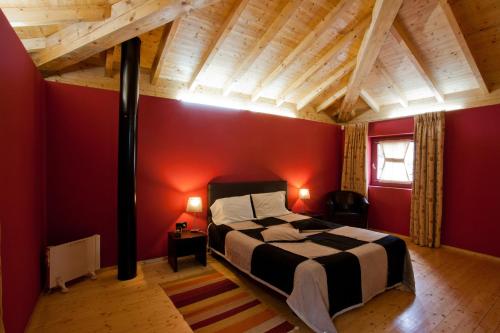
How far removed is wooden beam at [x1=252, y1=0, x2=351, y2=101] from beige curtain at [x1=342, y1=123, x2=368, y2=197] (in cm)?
243

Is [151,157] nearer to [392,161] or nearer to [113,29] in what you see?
[113,29]

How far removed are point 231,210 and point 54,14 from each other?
289 centimetres

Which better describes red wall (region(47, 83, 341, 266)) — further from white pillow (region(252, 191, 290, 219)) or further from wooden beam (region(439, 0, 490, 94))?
wooden beam (region(439, 0, 490, 94))

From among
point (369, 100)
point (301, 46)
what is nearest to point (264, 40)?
point (301, 46)

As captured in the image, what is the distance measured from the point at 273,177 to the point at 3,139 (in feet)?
12.5

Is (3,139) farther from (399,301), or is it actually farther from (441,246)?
(441,246)

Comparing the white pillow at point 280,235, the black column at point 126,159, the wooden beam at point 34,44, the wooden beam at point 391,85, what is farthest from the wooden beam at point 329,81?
the wooden beam at point 34,44

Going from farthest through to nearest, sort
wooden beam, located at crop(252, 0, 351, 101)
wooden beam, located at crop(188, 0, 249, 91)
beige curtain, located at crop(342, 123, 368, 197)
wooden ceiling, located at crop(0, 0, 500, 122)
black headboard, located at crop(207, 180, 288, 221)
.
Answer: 1. beige curtain, located at crop(342, 123, 368, 197)
2. black headboard, located at crop(207, 180, 288, 221)
3. wooden beam, located at crop(252, 0, 351, 101)
4. wooden beam, located at crop(188, 0, 249, 91)
5. wooden ceiling, located at crop(0, 0, 500, 122)

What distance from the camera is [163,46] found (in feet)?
10.5

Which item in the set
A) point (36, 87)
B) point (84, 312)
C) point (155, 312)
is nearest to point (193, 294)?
point (155, 312)

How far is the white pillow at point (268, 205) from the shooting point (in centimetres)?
413

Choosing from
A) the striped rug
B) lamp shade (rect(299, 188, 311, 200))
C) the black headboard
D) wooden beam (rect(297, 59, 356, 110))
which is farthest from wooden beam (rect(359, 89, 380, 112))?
the striped rug

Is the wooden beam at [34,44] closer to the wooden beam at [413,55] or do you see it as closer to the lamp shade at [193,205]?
the lamp shade at [193,205]

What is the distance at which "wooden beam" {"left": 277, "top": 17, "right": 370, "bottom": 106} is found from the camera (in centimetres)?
344
